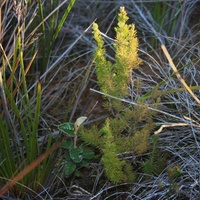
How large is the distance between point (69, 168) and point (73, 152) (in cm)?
5

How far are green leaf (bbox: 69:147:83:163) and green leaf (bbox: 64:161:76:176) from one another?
0.06 ft

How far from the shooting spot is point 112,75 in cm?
155

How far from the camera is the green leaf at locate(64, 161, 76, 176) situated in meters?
1.59

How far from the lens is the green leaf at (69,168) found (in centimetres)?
159

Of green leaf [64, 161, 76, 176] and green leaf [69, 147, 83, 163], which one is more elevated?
green leaf [69, 147, 83, 163]

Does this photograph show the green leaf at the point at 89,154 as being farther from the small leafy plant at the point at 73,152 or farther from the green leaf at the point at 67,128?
the green leaf at the point at 67,128

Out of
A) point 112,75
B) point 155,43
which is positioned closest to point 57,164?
point 112,75

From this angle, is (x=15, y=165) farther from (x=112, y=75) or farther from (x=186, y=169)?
(x=186, y=169)

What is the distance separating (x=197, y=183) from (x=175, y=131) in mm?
284

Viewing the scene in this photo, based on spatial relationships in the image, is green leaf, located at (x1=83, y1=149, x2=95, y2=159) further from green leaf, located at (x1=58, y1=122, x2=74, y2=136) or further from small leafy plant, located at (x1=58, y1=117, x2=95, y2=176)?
green leaf, located at (x1=58, y1=122, x2=74, y2=136)

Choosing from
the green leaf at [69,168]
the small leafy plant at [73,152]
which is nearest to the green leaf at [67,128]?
the small leafy plant at [73,152]

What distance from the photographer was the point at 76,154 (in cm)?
160

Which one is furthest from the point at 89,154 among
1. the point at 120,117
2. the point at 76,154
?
the point at 120,117

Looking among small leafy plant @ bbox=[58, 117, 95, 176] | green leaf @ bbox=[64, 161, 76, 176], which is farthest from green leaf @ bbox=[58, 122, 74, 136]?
green leaf @ bbox=[64, 161, 76, 176]
